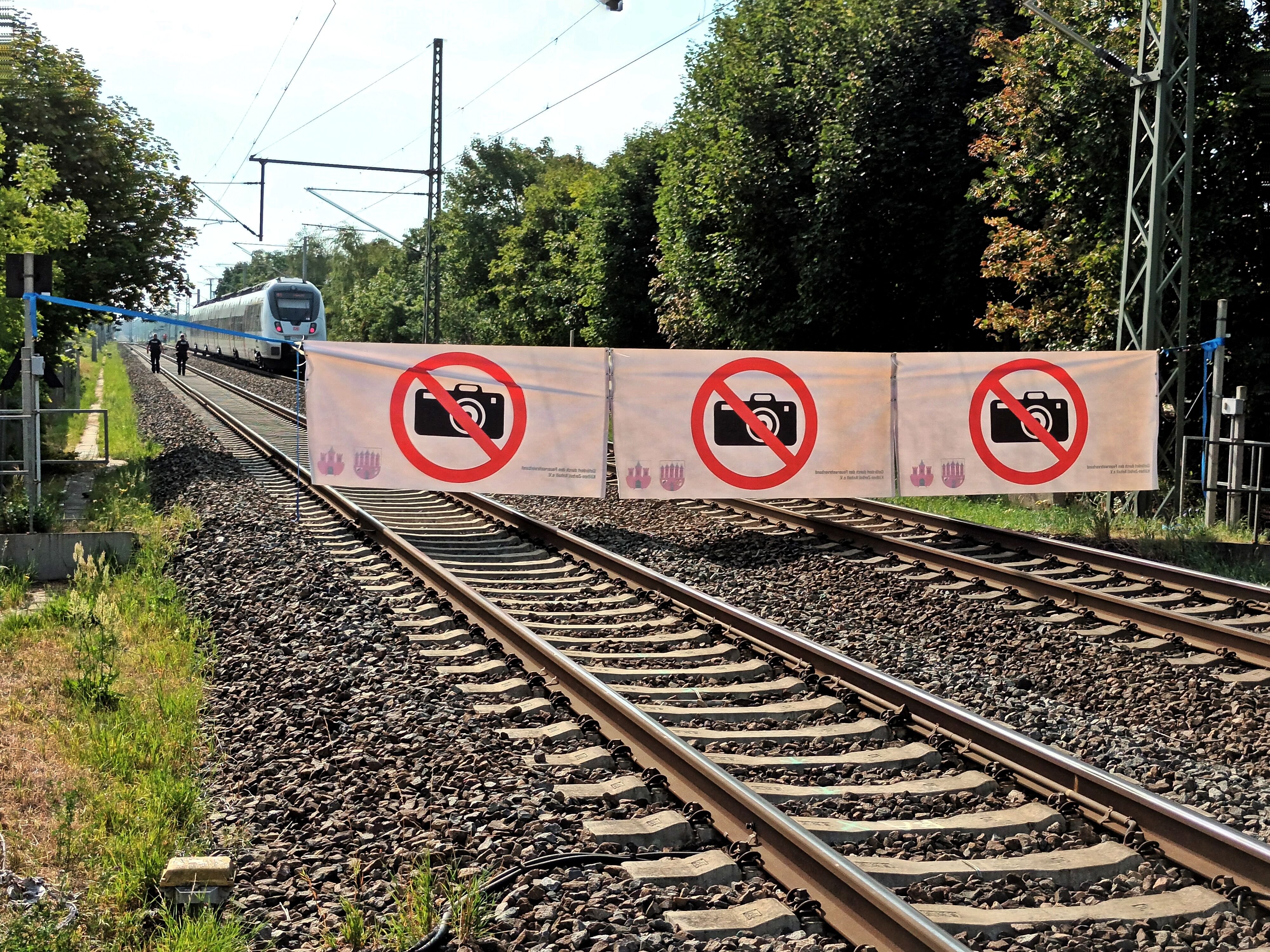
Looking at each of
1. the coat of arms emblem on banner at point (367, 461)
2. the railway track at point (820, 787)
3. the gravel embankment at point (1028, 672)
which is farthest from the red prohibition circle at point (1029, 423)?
the coat of arms emblem on banner at point (367, 461)

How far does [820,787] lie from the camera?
550 cm

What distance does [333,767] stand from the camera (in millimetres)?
5824

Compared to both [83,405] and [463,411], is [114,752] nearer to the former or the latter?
[463,411]

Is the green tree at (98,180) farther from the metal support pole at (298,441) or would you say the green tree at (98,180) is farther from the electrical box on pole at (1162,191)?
the electrical box on pole at (1162,191)

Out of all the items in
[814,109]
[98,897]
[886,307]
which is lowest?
[98,897]

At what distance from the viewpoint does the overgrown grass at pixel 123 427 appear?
69.6ft

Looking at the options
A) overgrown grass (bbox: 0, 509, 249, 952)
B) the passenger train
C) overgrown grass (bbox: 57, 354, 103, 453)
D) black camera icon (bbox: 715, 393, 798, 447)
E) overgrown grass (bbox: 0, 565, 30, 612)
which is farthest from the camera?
the passenger train

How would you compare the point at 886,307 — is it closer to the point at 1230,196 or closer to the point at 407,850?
the point at 1230,196

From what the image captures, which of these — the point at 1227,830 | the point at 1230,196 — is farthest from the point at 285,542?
the point at 1230,196

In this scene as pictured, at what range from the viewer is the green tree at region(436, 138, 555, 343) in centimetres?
5491

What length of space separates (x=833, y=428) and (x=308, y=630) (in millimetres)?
5989

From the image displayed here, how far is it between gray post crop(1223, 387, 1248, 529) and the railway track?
276 inches

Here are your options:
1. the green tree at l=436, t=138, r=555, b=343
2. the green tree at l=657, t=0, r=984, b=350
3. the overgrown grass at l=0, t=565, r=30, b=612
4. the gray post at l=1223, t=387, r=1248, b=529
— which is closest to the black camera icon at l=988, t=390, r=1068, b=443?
the gray post at l=1223, t=387, r=1248, b=529

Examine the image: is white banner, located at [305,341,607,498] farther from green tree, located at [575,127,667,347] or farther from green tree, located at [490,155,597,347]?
green tree, located at [490,155,597,347]
